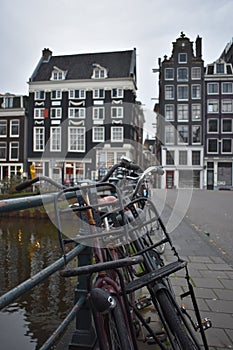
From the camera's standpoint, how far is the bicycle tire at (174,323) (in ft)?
4.13

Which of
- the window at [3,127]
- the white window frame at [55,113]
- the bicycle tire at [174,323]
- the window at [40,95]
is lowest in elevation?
the bicycle tire at [174,323]

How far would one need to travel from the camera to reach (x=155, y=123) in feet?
8.70

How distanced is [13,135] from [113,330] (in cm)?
3461

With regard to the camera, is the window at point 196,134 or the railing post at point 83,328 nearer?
the railing post at point 83,328

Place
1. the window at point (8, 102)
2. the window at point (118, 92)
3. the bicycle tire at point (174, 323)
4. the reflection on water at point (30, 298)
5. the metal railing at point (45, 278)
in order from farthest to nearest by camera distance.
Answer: the window at point (8, 102) → the window at point (118, 92) → the reflection on water at point (30, 298) → the bicycle tire at point (174, 323) → the metal railing at point (45, 278)

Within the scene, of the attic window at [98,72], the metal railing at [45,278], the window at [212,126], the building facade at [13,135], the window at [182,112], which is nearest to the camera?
the metal railing at [45,278]

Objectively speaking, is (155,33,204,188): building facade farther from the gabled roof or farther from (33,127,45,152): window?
(33,127,45,152): window

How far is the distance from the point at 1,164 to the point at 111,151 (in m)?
33.4

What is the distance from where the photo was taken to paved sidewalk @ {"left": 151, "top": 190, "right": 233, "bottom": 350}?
222 cm

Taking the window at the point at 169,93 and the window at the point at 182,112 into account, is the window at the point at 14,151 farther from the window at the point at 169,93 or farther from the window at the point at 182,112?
the window at the point at 182,112

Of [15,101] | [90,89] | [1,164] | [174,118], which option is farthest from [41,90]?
[174,118]

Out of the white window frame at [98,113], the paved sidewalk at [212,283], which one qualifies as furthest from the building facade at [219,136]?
the white window frame at [98,113]

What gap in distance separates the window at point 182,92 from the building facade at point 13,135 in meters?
15.1

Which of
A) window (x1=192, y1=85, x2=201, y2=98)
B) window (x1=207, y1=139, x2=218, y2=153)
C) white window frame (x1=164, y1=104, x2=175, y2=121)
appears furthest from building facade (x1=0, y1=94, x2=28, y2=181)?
window (x1=207, y1=139, x2=218, y2=153)
